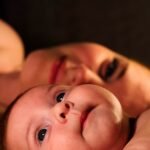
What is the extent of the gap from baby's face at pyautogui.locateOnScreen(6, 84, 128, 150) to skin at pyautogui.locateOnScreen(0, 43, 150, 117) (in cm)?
20

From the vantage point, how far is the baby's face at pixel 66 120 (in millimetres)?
734

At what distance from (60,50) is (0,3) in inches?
14.0

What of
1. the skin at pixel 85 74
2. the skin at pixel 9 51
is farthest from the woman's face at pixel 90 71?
the skin at pixel 9 51

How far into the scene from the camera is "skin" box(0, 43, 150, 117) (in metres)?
1.04

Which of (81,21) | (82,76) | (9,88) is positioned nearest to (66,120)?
(82,76)

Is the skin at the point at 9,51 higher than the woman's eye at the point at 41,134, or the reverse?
the woman's eye at the point at 41,134

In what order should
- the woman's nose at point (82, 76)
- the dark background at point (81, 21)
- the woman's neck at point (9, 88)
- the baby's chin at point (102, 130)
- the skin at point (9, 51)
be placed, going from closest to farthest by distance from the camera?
the baby's chin at point (102, 130)
the woman's nose at point (82, 76)
the woman's neck at point (9, 88)
the skin at point (9, 51)
the dark background at point (81, 21)

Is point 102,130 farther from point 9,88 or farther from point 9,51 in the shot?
point 9,51

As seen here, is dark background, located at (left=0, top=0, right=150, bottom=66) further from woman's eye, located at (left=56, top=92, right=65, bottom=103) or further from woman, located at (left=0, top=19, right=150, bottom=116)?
woman's eye, located at (left=56, top=92, right=65, bottom=103)

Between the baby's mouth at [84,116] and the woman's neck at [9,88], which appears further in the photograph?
the woman's neck at [9,88]

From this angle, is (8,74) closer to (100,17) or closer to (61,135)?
(100,17)

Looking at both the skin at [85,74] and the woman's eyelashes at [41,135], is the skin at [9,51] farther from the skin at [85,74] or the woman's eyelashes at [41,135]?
the woman's eyelashes at [41,135]

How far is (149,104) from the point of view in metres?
1.05

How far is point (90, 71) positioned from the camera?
1.05 meters
